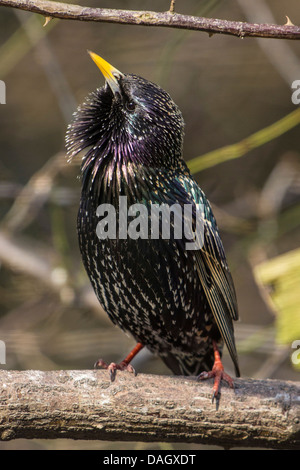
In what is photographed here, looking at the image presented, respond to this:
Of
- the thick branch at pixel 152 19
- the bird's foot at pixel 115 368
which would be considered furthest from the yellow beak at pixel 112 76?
the bird's foot at pixel 115 368

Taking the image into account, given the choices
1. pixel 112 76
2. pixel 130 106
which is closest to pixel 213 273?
pixel 130 106

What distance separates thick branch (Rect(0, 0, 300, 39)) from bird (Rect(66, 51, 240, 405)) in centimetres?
98

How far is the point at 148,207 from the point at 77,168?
2.56 meters

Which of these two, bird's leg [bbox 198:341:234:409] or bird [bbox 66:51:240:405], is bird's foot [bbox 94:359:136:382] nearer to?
bird [bbox 66:51:240:405]

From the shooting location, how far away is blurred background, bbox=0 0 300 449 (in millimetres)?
5598

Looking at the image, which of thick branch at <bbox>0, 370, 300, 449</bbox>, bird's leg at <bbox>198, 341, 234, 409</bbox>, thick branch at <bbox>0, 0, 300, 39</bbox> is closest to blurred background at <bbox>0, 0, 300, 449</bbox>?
bird's leg at <bbox>198, 341, 234, 409</bbox>

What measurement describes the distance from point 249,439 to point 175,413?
0.40 meters

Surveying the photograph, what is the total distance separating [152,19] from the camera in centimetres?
250

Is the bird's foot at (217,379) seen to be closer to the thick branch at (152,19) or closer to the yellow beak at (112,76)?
the yellow beak at (112,76)

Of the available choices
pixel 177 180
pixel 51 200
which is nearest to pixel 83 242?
pixel 177 180

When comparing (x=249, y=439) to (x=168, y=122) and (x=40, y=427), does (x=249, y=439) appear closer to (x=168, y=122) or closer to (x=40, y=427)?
(x=40, y=427)

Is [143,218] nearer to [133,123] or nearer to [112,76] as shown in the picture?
[133,123]

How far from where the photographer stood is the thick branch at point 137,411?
3.31 meters

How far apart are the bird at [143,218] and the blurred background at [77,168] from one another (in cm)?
141
